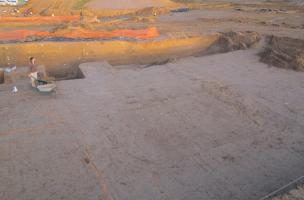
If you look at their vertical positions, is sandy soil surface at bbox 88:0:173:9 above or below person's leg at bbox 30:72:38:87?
above

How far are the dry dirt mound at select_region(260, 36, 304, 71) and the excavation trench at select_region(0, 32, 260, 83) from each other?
3.23ft

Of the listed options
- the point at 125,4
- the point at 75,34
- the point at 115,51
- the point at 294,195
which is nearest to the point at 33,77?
the point at 115,51

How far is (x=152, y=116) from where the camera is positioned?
957cm

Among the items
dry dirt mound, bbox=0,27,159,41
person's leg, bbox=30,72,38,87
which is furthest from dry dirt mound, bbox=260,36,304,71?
person's leg, bbox=30,72,38,87

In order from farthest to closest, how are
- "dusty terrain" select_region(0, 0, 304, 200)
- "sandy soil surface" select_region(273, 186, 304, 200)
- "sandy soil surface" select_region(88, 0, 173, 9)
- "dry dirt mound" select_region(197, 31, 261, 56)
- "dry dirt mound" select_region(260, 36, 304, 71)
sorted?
"sandy soil surface" select_region(88, 0, 173, 9), "dry dirt mound" select_region(197, 31, 261, 56), "dry dirt mound" select_region(260, 36, 304, 71), "dusty terrain" select_region(0, 0, 304, 200), "sandy soil surface" select_region(273, 186, 304, 200)

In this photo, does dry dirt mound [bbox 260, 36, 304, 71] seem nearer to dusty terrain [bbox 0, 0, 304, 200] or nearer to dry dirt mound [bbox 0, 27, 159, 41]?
dusty terrain [bbox 0, 0, 304, 200]

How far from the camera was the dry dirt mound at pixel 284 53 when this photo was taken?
13.6 m

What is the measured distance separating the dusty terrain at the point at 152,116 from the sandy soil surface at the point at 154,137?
0.03m

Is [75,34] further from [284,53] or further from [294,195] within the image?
[294,195]

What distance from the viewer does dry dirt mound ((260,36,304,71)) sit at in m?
13.6

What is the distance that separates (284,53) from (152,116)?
7713 mm

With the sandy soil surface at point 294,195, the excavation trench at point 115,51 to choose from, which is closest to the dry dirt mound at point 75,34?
the excavation trench at point 115,51

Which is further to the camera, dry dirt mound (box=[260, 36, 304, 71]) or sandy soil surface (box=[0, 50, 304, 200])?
dry dirt mound (box=[260, 36, 304, 71])

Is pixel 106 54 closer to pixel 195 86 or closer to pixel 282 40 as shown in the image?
pixel 195 86
